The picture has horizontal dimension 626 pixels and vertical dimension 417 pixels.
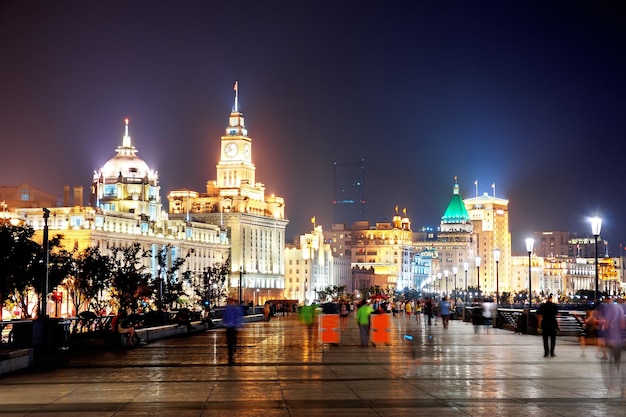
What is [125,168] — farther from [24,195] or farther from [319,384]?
[319,384]

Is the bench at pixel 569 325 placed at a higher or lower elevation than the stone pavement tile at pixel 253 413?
higher

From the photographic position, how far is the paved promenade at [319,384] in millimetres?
19719

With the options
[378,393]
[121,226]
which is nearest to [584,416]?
[378,393]

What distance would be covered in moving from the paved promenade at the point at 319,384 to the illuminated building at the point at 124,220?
4610 inches

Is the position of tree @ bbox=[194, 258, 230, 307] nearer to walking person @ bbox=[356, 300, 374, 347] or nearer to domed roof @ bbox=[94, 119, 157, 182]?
domed roof @ bbox=[94, 119, 157, 182]

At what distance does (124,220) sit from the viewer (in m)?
166

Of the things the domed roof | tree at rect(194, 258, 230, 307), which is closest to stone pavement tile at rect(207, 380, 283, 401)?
tree at rect(194, 258, 230, 307)

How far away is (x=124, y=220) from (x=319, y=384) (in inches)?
5685

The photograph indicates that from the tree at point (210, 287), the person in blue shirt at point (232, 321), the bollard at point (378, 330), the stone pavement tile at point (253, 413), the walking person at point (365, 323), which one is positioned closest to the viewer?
the stone pavement tile at point (253, 413)

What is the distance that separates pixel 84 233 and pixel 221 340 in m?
108

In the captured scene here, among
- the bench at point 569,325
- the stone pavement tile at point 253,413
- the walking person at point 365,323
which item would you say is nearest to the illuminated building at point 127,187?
the bench at point 569,325

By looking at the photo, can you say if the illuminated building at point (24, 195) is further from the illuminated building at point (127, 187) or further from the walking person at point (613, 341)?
the walking person at point (613, 341)

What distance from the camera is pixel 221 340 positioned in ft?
154

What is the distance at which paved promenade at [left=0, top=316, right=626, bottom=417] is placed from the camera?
19719 millimetres
